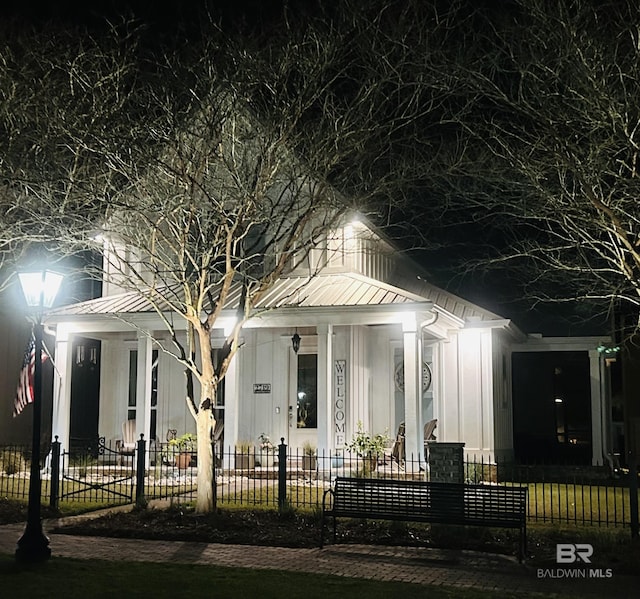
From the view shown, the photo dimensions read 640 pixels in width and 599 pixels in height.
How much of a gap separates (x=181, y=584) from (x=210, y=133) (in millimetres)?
7269

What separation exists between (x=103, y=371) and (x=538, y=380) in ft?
44.5

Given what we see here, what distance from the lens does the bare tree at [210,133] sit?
42.7 feet

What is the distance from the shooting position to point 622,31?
1105 centimetres

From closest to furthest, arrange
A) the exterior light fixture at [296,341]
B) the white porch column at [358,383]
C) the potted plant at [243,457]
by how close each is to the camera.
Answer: the potted plant at [243,457], the exterior light fixture at [296,341], the white porch column at [358,383]

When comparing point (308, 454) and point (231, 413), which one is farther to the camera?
point (308, 454)

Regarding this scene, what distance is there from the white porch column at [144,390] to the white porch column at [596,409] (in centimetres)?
1122

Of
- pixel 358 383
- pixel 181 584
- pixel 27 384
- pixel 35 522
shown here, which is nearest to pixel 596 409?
pixel 358 383

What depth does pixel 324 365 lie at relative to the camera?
17531 millimetres

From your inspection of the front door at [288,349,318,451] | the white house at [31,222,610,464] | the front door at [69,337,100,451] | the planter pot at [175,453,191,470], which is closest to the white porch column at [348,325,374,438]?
the white house at [31,222,610,464]

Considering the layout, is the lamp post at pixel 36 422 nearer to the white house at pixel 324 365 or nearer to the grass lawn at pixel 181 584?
the grass lawn at pixel 181 584

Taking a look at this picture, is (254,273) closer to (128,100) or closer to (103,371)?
(103,371)

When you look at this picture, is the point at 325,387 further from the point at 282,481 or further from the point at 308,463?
the point at 282,481

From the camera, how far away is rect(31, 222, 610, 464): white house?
18156 mm

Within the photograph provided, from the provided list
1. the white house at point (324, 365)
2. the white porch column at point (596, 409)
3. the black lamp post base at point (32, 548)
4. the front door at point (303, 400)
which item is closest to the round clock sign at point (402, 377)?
the white house at point (324, 365)
